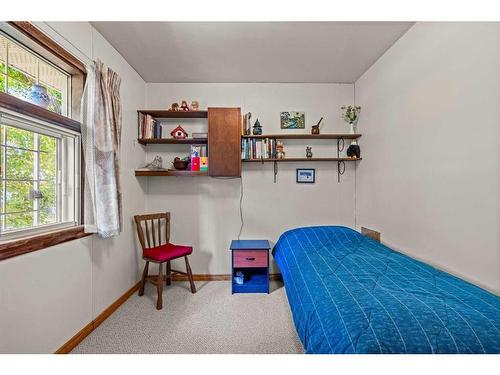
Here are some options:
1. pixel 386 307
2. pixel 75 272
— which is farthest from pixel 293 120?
pixel 75 272

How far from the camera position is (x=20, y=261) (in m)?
1.34

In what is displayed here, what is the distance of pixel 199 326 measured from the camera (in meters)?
2.00

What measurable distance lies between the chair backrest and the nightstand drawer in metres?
Result: 0.89

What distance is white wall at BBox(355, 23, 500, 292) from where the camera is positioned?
4.51ft

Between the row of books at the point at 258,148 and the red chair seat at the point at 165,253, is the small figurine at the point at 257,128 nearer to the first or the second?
the row of books at the point at 258,148

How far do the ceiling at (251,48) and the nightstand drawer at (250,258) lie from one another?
2092 millimetres

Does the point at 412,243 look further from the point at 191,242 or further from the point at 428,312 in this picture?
the point at 191,242

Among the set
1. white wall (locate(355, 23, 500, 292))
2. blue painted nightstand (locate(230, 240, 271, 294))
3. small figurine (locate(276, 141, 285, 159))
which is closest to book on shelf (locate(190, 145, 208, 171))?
small figurine (locate(276, 141, 285, 159))

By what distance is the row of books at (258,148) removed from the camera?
2.86 m

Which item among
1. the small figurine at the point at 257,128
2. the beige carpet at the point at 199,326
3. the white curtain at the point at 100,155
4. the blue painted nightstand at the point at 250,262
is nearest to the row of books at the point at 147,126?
the white curtain at the point at 100,155

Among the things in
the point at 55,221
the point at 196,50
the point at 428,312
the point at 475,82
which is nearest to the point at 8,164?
the point at 55,221

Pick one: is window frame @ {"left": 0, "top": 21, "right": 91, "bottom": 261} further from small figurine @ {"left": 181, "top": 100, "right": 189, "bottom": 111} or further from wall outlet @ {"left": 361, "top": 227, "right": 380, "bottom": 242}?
wall outlet @ {"left": 361, "top": 227, "right": 380, "bottom": 242}

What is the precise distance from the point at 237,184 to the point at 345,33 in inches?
76.0
